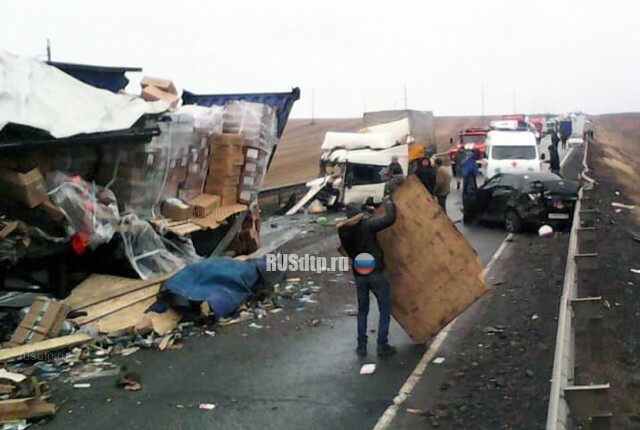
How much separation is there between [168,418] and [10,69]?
6884 millimetres

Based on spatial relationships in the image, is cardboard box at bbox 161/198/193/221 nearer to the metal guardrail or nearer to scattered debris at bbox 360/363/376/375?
scattered debris at bbox 360/363/376/375

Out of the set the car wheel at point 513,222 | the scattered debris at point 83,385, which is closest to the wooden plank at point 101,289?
the scattered debris at point 83,385

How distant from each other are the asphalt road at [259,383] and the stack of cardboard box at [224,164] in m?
4.56

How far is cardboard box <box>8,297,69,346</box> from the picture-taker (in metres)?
8.59

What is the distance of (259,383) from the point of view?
7277 mm

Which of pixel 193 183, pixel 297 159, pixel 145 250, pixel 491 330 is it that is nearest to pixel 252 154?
pixel 193 183

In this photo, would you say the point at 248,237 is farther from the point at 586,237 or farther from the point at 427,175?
the point at 586,237

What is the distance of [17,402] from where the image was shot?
6352 millimetres

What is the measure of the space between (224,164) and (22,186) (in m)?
5.23

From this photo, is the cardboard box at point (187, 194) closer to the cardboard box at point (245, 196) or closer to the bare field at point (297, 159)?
the cardboard box at point (245, 196)

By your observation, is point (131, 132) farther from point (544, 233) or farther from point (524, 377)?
point (544, 233)

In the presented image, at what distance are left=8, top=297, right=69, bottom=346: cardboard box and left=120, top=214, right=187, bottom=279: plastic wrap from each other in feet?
6.84

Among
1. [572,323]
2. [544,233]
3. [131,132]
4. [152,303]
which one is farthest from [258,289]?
[544,233]

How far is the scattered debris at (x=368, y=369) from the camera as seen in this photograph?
7.43 m
